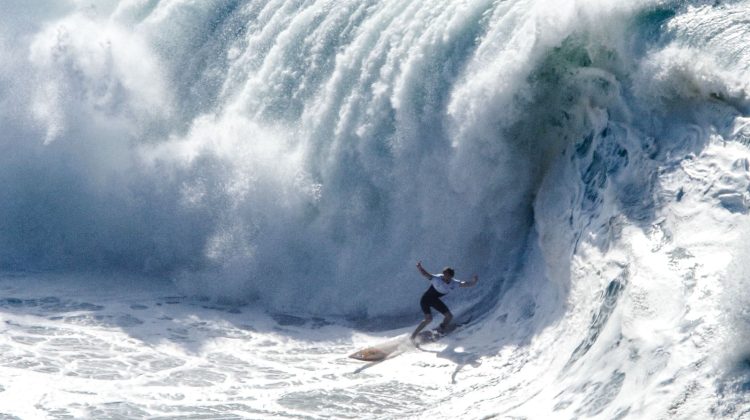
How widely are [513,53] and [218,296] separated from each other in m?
5.59

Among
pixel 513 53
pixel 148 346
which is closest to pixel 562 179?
pixel 513 53

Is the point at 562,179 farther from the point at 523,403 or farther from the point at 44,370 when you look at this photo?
the point at 44,370

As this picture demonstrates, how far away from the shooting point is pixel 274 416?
404 inches

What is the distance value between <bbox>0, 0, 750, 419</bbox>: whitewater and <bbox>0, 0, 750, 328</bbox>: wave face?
0.12 feet

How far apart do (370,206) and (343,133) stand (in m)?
1.28

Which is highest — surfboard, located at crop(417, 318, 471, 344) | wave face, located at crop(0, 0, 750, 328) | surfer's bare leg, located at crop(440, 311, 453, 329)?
wave face, located at crop(0, 0, 750, 328)

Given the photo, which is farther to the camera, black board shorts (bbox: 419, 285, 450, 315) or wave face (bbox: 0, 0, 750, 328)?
black board shorts (bbox: 419, 285, 450, 315)

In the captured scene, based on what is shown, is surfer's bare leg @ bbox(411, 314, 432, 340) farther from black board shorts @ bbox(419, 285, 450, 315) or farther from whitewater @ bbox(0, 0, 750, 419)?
whitewater @ bbox(0, 0, 750, 419)

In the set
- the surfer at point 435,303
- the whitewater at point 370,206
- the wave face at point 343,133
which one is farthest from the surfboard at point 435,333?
the wave face at point 343,133

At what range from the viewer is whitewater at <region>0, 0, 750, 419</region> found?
376 inches

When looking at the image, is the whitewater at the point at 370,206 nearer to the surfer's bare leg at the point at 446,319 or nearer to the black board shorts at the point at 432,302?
the surfer's bare leg at the point at 446,319

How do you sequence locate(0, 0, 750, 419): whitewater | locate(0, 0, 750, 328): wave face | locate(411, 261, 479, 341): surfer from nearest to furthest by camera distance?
locate(0, 0, 750, 419): whitewater → locate(0, 0, 750, 328): wave face → locate(411, 261, 479, 341): surfer

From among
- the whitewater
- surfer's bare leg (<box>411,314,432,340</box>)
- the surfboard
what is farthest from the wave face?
surfer's bare leg (<box>411,314,432,340</box>)

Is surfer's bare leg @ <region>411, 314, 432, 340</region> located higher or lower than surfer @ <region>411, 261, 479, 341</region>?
lower
